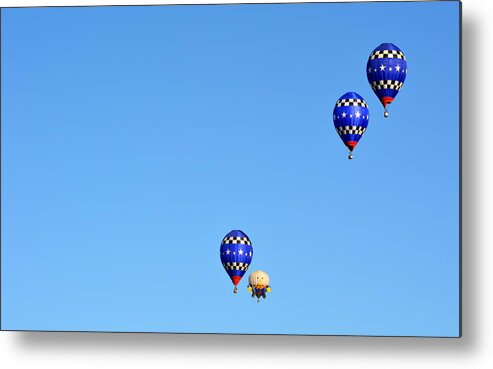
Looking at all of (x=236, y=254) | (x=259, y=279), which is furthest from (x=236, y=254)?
(x=259, y=279)

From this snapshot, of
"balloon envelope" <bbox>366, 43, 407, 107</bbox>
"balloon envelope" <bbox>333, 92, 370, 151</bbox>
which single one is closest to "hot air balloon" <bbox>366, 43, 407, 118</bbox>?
"balloon envelope" <bbox>366, 43, 407, 107</bbox>

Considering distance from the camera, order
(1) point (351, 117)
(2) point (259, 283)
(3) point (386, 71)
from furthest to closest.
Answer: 1. (1) point (351, 117)
2. (2) point (259, 283)
3. (3) point (386, 71)

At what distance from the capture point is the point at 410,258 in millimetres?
8984

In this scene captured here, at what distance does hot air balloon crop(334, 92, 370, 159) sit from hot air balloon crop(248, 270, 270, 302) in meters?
1.25

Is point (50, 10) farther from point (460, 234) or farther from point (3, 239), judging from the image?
point (460, 234)

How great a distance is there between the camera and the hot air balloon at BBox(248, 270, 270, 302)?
9242mm

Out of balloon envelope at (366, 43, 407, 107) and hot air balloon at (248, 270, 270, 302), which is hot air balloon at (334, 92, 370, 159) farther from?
hot air balloon at (248, 270, 270, 302)

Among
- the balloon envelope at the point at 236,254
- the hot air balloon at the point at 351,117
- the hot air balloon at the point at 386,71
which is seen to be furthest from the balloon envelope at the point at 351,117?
the balloon envelope at the point at 236,254

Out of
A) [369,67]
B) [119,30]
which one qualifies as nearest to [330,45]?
[369,67]

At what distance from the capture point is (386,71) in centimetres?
913

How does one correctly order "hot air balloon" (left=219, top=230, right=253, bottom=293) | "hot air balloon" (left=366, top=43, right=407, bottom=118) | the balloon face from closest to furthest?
1. "hot air balloon" (left=366, top=43, right=407, bottom=118)
2. the balloon face
3. "hot air balloon" (left=219, top=230, right=253, bottom=293)

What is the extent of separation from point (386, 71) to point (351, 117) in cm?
58

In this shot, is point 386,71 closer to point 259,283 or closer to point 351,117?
point 351,117

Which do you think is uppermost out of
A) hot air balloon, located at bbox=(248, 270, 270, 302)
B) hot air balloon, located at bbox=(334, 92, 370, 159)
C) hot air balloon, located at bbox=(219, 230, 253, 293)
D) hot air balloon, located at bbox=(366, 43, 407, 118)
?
hot air balloon, located at bbox=(366, 43, 407, 118)
